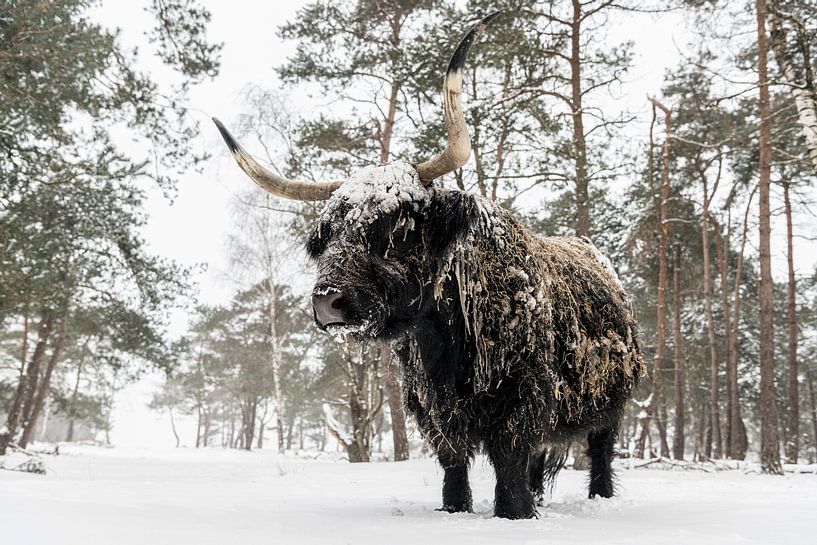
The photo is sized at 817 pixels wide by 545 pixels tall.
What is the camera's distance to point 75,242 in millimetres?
10906

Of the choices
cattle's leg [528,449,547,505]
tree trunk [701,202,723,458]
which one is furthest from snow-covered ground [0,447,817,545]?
tree trunk [701,202,723,458]

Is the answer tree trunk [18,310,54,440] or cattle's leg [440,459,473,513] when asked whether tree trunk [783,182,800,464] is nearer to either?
cattle's leg [440,459,473,513]

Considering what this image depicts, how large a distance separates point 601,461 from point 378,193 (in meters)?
3.09

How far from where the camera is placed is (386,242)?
116 inches

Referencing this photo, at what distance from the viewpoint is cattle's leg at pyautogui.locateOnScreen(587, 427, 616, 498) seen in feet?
14.8

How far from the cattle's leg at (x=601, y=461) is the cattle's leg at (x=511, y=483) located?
1833 mm

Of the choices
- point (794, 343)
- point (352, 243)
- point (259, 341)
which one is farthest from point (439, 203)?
point (259, 341)

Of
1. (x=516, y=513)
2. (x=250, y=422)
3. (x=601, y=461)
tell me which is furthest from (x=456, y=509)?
(x=250, y=422)

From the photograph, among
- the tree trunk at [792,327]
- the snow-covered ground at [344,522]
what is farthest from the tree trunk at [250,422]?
the snow-covered ground at [344,522]

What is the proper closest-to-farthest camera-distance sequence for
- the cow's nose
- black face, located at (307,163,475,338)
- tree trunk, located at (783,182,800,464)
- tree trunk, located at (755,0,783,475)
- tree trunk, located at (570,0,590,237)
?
the cow's nose
black face, located at (307,163,475,338)
tree trunk, located at (570,0,590,237)
tree trunk, located at (755,0,783,475)
tree trunk, located at (783,182,800,464)

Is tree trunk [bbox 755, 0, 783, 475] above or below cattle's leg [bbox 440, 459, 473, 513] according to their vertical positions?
above

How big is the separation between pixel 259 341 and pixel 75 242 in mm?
16738

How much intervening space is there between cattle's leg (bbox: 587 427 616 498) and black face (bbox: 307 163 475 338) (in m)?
2.41

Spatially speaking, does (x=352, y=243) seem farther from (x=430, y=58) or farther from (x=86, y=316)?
(x=86, y=316)
